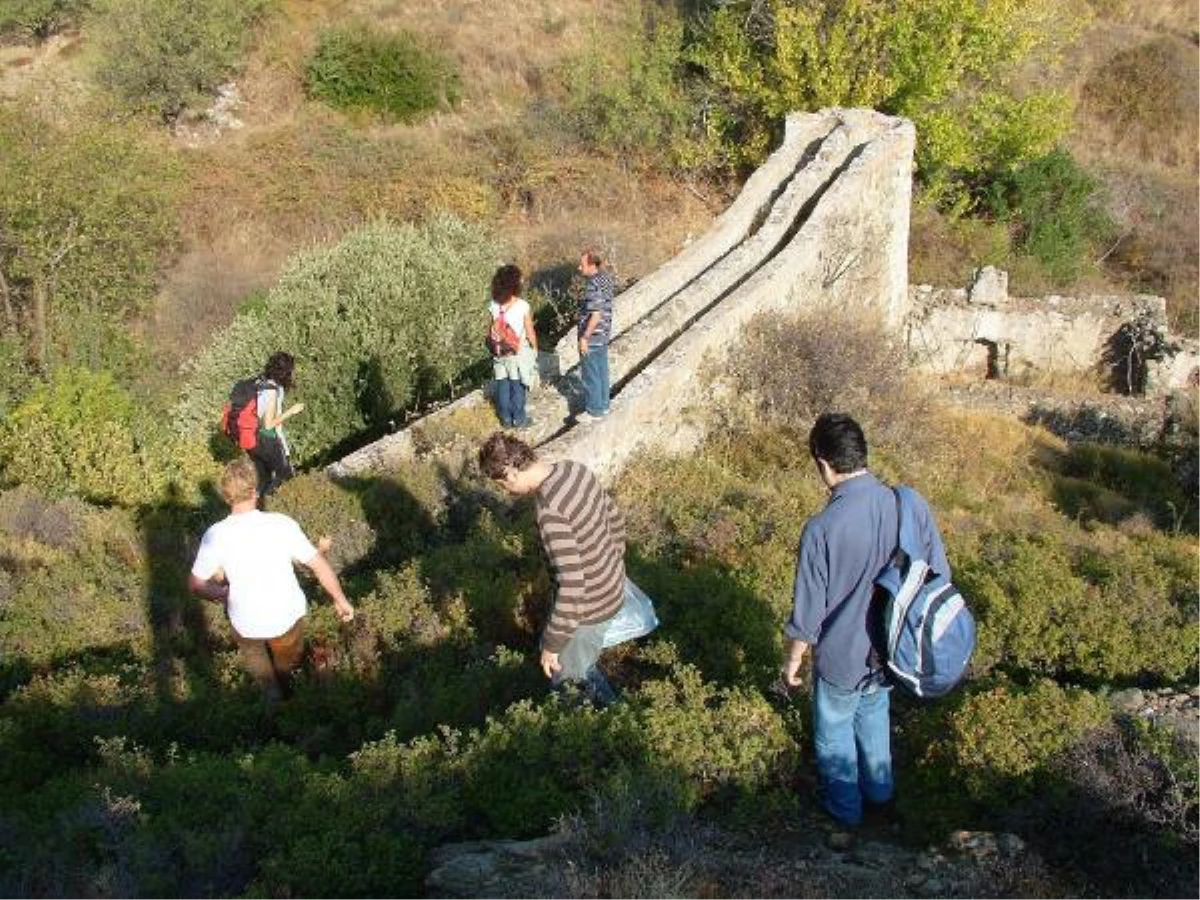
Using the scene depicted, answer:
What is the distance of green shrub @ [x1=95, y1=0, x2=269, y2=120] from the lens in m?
22.6

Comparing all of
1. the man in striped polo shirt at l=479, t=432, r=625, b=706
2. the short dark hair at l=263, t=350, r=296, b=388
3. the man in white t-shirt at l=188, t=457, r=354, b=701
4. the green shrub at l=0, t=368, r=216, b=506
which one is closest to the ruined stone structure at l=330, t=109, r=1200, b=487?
the short dark hair at l=263, t=350, r=296, b=388

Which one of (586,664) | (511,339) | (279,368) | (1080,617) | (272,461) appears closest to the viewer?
(586,664)

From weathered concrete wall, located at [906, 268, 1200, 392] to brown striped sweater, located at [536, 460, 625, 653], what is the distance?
13.7 metres

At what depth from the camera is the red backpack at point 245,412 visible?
862cm

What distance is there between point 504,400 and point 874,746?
5297 mm

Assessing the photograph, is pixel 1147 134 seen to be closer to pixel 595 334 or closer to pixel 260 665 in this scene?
pixel 595 334

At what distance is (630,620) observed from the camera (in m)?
5.24

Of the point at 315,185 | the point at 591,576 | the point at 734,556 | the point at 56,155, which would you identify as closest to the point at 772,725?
the point at 591,576

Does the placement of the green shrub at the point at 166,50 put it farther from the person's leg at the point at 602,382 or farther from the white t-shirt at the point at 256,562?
the white t-shirt at the point at 256,562

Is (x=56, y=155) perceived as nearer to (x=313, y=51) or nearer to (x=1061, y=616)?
(x=313, y=51)

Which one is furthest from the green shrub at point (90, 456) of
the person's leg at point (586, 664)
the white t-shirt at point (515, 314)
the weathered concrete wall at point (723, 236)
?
the person's leg at point (586, 664)

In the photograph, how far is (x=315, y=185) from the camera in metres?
20.2

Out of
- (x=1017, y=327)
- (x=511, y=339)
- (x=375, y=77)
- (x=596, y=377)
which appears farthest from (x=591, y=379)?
(x=375, y=77)

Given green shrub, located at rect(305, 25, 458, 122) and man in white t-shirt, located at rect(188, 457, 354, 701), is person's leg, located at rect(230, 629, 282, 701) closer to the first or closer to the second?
man in white t-shirt, located at rect(188, 457, 354, 701)
